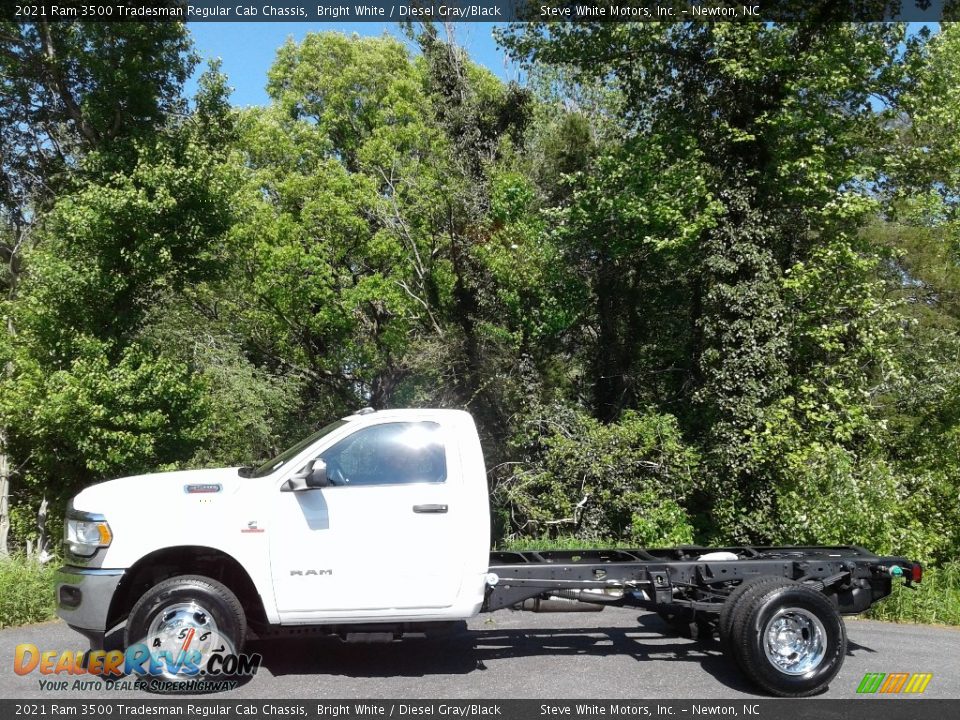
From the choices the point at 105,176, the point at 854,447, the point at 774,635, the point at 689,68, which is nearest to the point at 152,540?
the point at 774,635

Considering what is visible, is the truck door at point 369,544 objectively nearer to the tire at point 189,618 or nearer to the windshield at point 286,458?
the windshield at point 286,458

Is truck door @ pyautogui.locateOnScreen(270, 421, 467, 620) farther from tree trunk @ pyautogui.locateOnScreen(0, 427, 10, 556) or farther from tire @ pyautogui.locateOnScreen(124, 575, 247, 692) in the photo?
tree trunk @ pyautogui.locateOnScreen(0, 427, 10, 556)

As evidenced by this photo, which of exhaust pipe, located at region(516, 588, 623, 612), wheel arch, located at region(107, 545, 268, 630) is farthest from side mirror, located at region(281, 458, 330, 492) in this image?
exhaust pipe, located at region(516, 588, 623, 612)

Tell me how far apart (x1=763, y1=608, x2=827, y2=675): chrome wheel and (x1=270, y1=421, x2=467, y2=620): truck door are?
7.73ft

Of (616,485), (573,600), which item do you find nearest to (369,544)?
(573,600)

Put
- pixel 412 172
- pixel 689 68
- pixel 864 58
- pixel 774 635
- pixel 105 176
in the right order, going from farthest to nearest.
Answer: pixel 412 172 < pixel 689 68 < pixel 864 58 < pixel 105 176 < pixel 774 635

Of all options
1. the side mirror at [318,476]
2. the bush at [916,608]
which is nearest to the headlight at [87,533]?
the side mirror at [318,476]

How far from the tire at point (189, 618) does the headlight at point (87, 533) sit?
496mm

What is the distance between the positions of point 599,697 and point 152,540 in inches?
132

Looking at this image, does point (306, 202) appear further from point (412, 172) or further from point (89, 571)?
point (89, 571)

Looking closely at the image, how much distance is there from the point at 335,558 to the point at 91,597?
5.55ft

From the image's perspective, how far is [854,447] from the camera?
15672 mm

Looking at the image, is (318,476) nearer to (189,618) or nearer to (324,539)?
(324,539)
